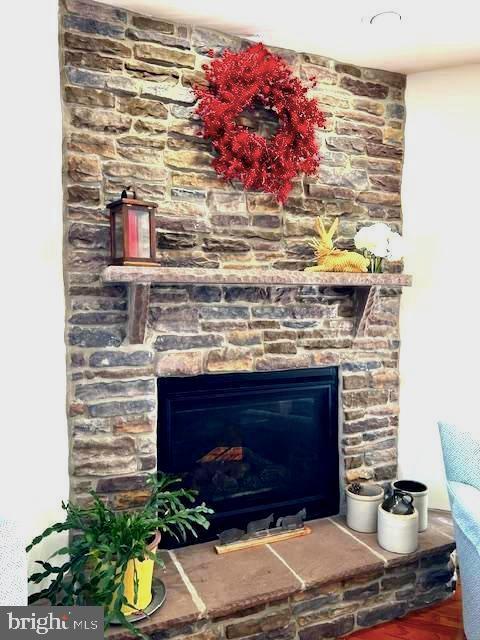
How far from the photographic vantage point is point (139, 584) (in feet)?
6.07

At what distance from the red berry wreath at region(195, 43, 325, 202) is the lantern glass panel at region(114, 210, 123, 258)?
0.57 meters

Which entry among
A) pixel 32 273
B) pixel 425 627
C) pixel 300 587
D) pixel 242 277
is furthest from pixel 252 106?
pixel 425 627

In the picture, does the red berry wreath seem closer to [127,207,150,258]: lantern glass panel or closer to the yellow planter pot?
[127,207,150,258]: lantern glass panel

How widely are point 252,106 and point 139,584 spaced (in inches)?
85.9

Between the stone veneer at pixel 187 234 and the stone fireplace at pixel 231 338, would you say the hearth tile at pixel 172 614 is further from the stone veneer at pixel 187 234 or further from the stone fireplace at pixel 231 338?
the stone veneer at pixel 187 234

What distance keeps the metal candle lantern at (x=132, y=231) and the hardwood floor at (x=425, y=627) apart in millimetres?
1924

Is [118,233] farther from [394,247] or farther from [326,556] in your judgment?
[326,556]

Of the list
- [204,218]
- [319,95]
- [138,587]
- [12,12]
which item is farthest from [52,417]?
[319,95]

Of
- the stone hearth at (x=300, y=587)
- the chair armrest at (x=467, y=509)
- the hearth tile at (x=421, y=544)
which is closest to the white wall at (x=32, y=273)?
the stone hearth at (x=300, y=587)

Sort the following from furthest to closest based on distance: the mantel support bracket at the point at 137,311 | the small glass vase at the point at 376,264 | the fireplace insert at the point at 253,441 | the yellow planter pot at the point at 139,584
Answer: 1. the small glass vase at the point at 376,264
2. the fireplace insert at the point at 253,441
3. the mantel support bracket at the point at 137,311
4. the yellow planter pot at the point at 139,584

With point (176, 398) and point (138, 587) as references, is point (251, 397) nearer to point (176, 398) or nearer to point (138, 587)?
point (176, 398)

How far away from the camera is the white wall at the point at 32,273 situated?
77.1 inches

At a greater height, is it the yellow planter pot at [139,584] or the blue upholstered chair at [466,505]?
the blue upholstered chair at [466,505]

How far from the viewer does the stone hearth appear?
192cm
